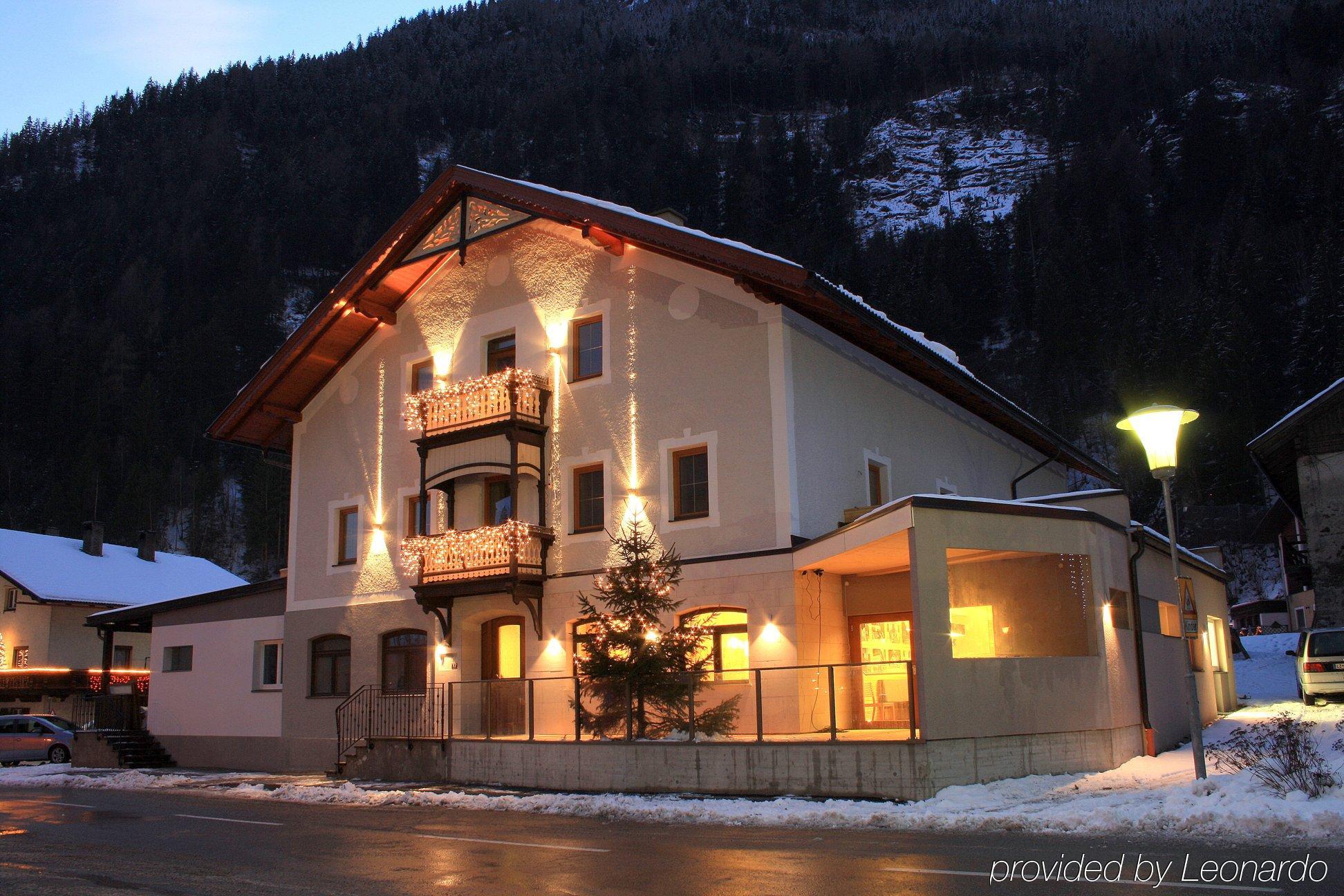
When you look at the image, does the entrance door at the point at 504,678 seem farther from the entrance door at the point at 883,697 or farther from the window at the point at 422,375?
the entrance door at the point at 883,697

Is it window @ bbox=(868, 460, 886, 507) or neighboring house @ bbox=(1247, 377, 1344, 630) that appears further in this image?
neighboring house @ bbox=(1247, 377, 1344, 630)

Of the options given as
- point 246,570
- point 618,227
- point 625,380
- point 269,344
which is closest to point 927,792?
point 625,380

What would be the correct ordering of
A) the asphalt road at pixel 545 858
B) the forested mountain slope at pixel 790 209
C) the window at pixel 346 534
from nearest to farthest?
the asphalt road at pixel 545 858 < the window at pixel 346 534 < the forested mountain slope at pixel 790 209

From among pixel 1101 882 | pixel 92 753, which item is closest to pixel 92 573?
pixel 92 753

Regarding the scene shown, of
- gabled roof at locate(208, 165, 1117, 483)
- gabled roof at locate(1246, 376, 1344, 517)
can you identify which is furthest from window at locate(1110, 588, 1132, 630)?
gabled roof at locate(1246, 376, 1344, 517)

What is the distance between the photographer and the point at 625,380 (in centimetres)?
2203

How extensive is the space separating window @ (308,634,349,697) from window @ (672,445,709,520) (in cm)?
965

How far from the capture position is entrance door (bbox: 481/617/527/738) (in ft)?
65.3

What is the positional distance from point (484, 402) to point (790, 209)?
136698mm

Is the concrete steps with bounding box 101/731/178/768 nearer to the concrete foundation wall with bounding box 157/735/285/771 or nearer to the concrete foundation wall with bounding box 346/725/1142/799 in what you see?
the concrete foundation wall with bounding box 157/735/285/771

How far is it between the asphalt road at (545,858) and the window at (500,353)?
1141cm

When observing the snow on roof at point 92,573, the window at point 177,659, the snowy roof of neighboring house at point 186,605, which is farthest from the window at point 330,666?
the snow on roof at point 92,573

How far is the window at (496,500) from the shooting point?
2367 cm

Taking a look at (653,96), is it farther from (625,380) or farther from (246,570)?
(625,380)
